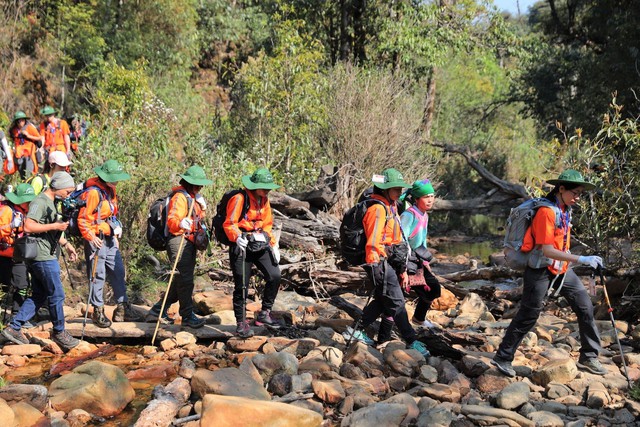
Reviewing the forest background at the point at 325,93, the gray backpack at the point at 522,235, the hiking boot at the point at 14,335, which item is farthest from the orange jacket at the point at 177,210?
the gray backpack at the point at 522,235

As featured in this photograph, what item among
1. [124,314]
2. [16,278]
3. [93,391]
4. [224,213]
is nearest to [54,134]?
[16,278]

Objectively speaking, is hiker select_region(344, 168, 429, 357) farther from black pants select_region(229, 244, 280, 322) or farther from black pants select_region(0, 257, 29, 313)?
black pants select_region(0, 257, 29, 313)

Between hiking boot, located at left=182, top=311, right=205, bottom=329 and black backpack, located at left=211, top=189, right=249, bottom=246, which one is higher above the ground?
black backpack, located at left=211, top=189, right=249, bottom=246

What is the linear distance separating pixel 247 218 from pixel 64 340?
86.1 inches

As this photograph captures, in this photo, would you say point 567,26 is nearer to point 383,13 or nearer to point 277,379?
point 383,13

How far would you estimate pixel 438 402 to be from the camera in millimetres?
5469

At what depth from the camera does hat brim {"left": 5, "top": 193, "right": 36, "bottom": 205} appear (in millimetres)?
6574

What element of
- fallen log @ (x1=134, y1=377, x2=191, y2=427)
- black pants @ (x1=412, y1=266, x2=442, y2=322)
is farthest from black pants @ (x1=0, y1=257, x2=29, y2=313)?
black pants @ (x1=412, y1=266, x2=442, y2=322)

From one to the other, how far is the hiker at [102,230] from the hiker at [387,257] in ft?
8.66

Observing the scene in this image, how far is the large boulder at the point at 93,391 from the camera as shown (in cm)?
530

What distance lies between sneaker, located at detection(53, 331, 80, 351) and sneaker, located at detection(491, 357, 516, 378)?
13.6ft

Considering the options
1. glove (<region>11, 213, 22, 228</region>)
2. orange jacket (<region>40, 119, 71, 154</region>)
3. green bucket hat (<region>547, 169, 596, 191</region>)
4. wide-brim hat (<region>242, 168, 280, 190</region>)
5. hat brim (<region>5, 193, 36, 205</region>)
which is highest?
orange jacket (<region>40, 119, 71, 154</region>)

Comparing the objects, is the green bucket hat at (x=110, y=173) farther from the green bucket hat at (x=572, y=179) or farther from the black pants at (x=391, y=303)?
the green bucket hat at (x=572, y=179)

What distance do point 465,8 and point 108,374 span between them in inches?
663
